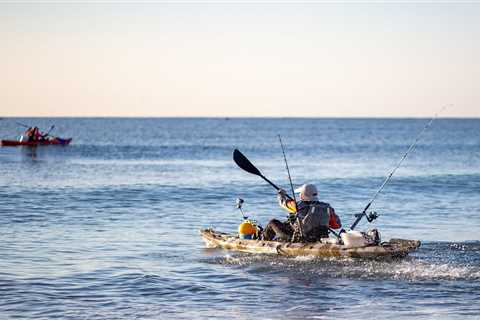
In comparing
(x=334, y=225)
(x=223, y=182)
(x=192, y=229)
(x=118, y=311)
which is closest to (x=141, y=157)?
(x=223, y=182)

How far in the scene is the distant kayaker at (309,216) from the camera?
56.1 ft

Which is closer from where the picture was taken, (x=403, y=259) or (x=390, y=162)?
(x=403, y=259)

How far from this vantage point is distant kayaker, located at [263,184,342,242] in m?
17.1

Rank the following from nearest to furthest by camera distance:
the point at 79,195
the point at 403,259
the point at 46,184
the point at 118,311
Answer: the point at 118,311, the point at 403,259, the point at 79,195, the point at 46,184

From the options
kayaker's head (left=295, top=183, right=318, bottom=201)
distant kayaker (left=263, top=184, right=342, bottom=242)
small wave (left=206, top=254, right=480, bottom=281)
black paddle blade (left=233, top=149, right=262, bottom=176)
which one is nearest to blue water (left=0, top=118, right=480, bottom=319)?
small wave (left=206, top=254, right=480, bottom=281)

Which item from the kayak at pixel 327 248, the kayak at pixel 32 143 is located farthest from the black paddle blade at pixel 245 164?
the kayak at pixel 32 143

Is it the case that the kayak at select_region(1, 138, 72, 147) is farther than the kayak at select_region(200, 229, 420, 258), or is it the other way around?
the kayak at select_region(1, 138, 72, 147)

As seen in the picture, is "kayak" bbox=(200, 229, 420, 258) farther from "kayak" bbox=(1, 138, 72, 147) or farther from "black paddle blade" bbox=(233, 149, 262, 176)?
"kayak" bbox=(1, 138, 72, 147)

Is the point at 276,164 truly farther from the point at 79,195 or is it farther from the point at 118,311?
the point at 118,311

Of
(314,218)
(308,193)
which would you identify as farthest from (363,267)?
(308,193)

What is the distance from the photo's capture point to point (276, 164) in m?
56.1

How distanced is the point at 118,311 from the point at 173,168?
35175 millimetres

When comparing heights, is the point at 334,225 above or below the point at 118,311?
above

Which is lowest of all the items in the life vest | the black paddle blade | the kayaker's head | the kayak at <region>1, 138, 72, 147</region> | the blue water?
the blue water
